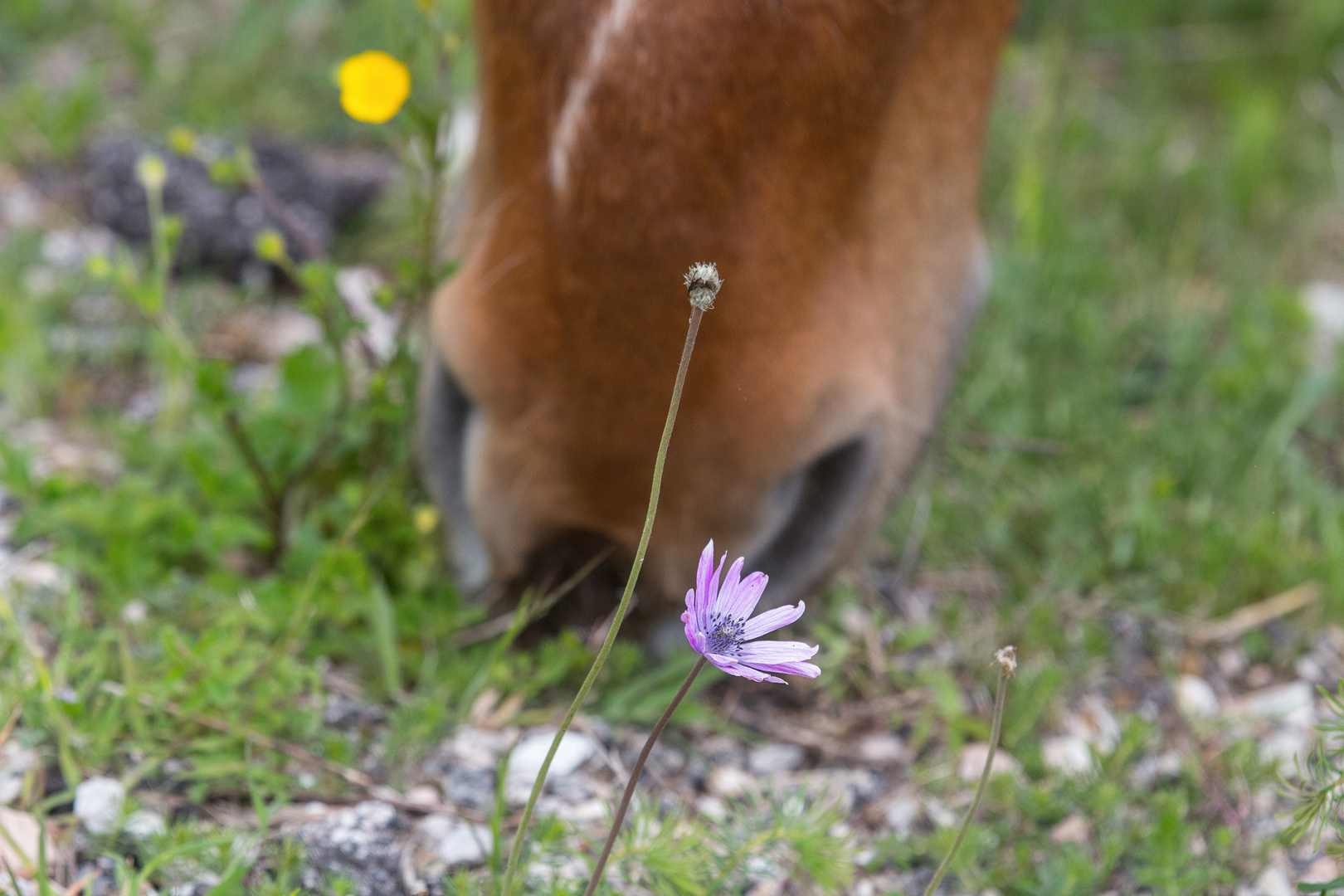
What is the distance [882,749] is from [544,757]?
525 millimetres

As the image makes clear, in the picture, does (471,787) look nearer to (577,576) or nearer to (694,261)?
(577,576)

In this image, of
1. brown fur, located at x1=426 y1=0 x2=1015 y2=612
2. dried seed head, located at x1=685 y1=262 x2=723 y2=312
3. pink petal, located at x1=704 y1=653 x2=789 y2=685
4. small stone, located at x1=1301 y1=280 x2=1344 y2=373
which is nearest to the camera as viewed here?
dried seed head, located at x1=685 y1=262 x2=723 y2=312

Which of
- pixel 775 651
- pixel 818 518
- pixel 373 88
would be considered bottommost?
pixel 818 518

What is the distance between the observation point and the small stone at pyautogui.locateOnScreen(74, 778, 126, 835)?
53.5 inches

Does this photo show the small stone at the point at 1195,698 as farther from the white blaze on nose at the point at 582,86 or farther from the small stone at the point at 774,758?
the white blaze on nose at the point at 582,86

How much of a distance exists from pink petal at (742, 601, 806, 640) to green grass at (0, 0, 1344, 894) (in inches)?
13.5

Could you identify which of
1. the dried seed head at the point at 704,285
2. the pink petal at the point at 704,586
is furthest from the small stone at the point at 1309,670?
the dried seed head at the point at 704,285

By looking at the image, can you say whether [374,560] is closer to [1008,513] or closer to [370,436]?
[370,436]

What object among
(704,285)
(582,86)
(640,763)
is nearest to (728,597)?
(640,763)

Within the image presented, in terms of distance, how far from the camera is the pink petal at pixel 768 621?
3.31 feet

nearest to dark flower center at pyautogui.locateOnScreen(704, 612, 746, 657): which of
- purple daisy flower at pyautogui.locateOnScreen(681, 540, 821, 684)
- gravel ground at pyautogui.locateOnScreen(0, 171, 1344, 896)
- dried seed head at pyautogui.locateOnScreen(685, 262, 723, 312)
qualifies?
purple daisy flower at pyautogui.locateOnScreen(681, 540, 821, 684)

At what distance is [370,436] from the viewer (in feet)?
6.50

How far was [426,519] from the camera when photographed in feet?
5.98

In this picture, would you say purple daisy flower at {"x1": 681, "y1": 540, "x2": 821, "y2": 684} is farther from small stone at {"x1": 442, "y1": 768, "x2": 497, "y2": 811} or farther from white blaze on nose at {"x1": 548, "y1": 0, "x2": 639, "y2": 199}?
small stone at {"x1": 442, "y1": 768, "x2": 497, "y2": 811}
